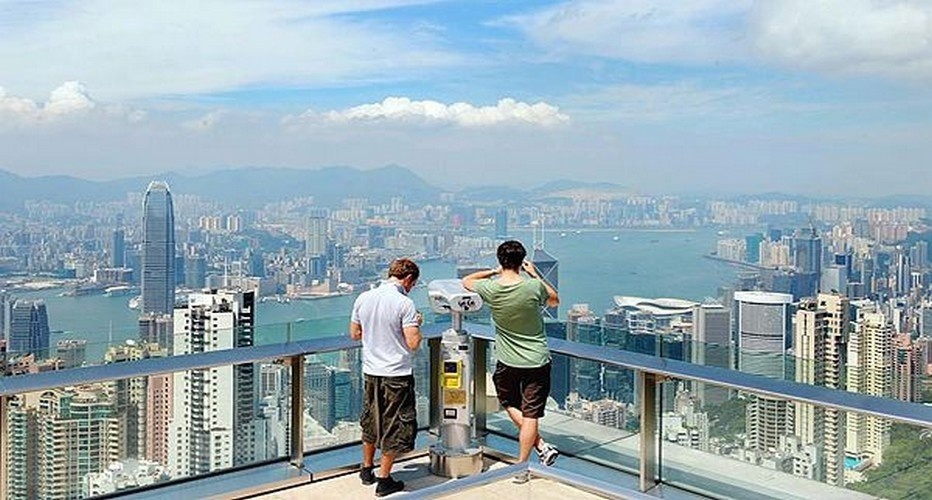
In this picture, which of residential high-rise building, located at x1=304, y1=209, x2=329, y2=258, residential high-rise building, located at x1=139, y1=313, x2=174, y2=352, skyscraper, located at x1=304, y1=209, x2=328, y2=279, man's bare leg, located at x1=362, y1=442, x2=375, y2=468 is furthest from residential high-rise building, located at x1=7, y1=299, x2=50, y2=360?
residential high-rise building, located at x1=304, y1=209, x2=329, y2=258

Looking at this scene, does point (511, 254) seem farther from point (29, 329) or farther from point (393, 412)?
point (29, 329)

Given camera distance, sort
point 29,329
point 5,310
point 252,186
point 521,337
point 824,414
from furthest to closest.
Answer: point 252,186, point 5,310, point 29,329, point 521,337, point 824,414

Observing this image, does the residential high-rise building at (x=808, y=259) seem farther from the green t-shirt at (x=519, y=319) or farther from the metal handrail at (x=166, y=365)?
the metal handrail at (x=166, y=365)

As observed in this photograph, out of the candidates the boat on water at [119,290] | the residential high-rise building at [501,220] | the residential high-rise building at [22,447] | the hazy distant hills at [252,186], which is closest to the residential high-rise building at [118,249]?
the boat on water at [119,290]

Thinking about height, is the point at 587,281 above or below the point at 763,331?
above

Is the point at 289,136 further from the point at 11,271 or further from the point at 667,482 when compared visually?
the point at 667,482

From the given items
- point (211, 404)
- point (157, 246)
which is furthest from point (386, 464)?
point (157, 246)

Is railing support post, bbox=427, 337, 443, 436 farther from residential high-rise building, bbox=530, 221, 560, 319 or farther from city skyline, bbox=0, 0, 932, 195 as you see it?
city skyline, bbox=0, 0, 932, 195
